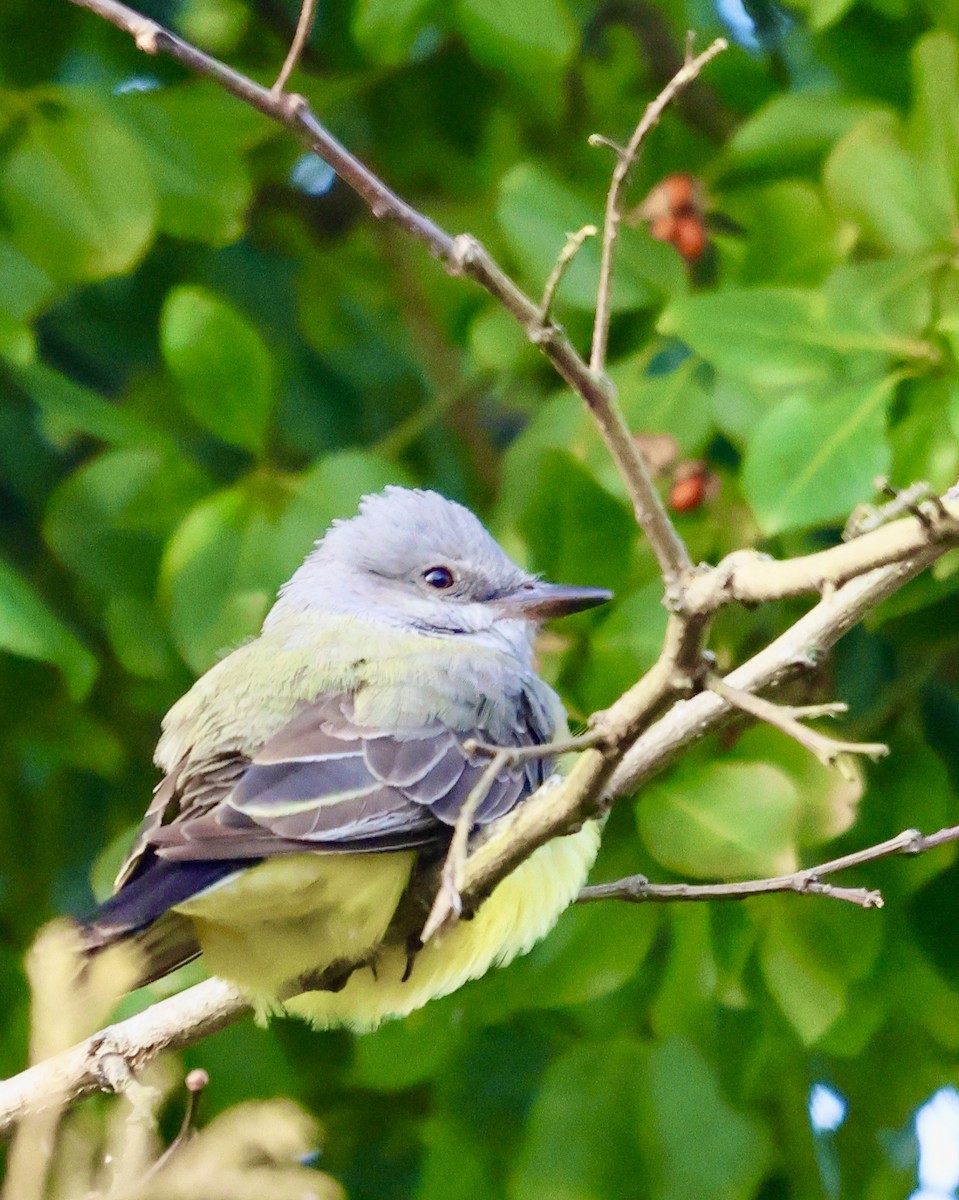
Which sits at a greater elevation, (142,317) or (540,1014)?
(142,317)

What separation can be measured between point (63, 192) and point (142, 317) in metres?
0.75

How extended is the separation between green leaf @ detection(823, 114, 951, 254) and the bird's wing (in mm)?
1110

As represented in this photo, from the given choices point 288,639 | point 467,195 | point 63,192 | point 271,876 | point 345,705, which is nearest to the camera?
point 271,876

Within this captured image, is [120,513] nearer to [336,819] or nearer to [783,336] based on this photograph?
[336,819]

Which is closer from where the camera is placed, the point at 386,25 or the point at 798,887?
the point at 798,887

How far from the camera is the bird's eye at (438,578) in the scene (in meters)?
3.17

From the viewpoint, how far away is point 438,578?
317cm

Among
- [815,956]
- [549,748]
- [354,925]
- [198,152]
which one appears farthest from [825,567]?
[198,152]

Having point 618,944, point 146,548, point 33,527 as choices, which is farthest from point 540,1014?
point 33,527

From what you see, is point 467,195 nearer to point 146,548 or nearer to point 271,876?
point 146,548

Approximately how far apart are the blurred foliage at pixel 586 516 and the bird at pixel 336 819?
0.26 meters

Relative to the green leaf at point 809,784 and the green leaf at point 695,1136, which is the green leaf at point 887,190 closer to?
the green leaf at point 809,784

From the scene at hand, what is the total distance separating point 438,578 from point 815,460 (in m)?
0.84

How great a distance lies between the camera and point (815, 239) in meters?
3.08
